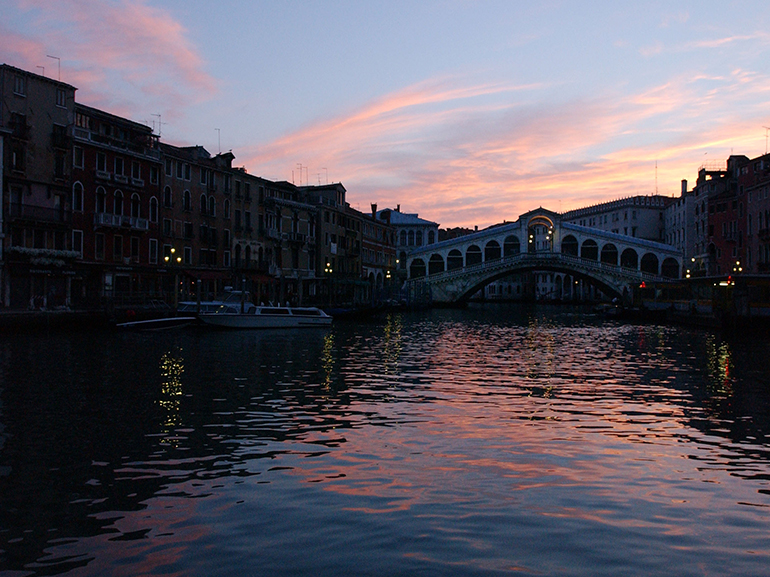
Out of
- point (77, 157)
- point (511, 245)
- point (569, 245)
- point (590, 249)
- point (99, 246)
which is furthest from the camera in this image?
point (511, 245)

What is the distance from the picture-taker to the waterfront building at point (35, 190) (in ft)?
134

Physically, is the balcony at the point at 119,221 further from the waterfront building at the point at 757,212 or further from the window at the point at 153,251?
the waterfront building at the point at 757,212

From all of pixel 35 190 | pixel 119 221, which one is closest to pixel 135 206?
pixel 119 221

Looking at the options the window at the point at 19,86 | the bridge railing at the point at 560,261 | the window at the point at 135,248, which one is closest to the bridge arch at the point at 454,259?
the bridge railing at the point at 560,261

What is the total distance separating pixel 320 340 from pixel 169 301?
65.0 feet

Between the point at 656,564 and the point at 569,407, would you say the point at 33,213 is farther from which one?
the point at 656,564

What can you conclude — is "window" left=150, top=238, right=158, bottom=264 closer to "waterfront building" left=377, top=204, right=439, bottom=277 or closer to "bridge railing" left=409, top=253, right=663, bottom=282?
"bridge railing" left=409, top=253, right=663, bottom=282

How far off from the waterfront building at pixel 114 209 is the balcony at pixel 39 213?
3.65ft

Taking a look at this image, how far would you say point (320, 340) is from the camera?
36.5 m

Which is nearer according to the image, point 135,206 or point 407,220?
point 135,206

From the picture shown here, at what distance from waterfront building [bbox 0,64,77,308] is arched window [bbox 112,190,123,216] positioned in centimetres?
392

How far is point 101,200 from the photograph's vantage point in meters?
47.1

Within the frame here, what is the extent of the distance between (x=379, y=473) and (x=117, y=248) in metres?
42.3

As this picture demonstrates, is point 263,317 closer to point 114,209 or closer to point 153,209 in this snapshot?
point 114,209
